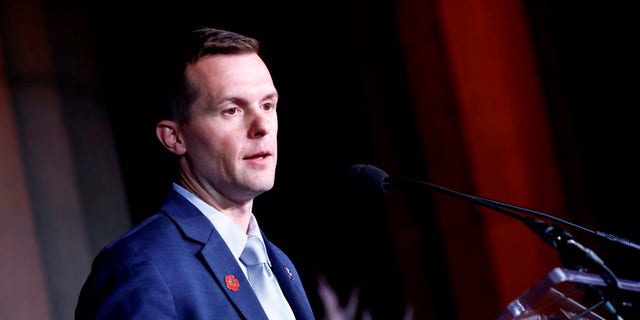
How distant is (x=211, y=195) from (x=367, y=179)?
503 millimetres

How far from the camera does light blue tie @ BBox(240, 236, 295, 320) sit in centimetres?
171

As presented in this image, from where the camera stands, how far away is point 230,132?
5.57ft

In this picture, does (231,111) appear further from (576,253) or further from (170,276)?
(576,253)

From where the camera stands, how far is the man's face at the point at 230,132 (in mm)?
1691

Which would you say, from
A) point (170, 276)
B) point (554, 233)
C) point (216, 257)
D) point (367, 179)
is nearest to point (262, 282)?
point (216, 257)

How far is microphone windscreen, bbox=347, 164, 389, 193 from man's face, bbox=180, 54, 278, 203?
0.33 m

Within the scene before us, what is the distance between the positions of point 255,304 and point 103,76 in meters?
2.23

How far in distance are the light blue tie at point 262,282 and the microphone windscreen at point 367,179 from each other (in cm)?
43

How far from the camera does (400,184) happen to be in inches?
52.6

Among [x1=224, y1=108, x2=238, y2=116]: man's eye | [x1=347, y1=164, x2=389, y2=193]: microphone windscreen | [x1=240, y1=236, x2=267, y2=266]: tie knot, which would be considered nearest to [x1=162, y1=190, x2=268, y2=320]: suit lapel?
[x1=240, y1=236, x2=267, y2=266]: tie knot

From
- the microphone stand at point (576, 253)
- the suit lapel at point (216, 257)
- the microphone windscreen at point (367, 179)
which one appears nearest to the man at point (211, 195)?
the suit lapel at point (216, 257)

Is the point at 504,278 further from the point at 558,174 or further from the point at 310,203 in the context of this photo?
the point at 310,203

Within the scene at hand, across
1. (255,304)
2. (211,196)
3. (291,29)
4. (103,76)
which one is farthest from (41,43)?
(255,304)

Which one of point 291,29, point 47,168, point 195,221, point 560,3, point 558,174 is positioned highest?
point 291,29
